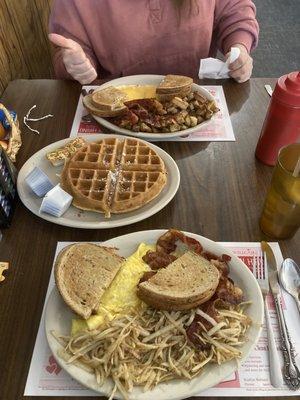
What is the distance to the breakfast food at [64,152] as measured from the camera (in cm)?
139

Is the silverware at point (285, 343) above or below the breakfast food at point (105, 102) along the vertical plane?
below

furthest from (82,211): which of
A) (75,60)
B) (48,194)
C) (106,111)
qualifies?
(75,60)

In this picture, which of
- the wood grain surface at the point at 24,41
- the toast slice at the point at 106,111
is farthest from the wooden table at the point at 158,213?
the wood grain surface at the point at 24,41

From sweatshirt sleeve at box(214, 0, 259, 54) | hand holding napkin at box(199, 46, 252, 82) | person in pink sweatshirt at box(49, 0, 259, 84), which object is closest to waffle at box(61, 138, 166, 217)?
person in pink sweatshirt at box(49, 0, 259, 84)

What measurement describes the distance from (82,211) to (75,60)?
2.87 ft

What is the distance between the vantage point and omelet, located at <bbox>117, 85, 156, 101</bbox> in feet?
5.64

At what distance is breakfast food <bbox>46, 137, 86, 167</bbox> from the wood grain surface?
1.13 m

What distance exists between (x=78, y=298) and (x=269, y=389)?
0.54m

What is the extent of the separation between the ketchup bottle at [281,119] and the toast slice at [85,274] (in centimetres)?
77

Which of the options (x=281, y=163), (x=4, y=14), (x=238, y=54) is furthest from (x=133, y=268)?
(x=4, y=14)

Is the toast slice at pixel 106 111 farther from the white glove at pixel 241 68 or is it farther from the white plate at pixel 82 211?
the white glove at pixel 241 68

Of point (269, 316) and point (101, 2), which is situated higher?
point (101, 2)

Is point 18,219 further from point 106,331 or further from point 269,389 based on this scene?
point 269,389

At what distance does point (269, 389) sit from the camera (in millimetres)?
837
